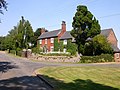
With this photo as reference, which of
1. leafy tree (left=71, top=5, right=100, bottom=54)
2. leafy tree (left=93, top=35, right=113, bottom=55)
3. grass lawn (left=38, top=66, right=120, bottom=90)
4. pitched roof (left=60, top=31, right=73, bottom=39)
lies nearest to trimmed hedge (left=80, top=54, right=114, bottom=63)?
leafy tree (left=93, top=35, right=113, bottom=55)

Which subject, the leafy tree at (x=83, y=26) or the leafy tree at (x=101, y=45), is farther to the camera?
the leafy tree at (x=83, y=26)

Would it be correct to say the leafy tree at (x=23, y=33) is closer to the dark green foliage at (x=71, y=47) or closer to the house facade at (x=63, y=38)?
the house facade at (x=63, y=38)

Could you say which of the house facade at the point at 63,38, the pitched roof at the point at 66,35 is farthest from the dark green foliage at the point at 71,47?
Answer: the pitched roof at the point at 66,35

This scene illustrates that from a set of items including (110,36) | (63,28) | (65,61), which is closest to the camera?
(65,61)

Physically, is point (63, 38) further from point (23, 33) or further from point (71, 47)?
point (23, 33)

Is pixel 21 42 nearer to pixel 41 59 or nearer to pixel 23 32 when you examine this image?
pixel 23 32

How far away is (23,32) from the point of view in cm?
7344

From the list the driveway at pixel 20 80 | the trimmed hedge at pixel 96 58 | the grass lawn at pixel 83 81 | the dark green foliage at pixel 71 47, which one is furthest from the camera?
the dark green foliage at pixel 71 47

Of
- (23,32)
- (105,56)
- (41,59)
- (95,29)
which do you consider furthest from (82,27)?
(23,32)

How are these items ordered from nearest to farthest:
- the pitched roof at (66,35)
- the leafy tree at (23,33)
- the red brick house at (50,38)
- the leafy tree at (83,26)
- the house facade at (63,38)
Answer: the leafy tree at (83,26) < the house facade at (63,38) < the pitched roof at (66,35) < the red brick house at (50,38) < the leafy tree at (23,33)

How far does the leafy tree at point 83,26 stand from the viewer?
51.9m

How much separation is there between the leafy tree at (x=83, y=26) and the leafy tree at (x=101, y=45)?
94.0 inches

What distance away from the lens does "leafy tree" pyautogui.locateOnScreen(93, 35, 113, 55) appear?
49.4 meters

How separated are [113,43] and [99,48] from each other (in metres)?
11.6
